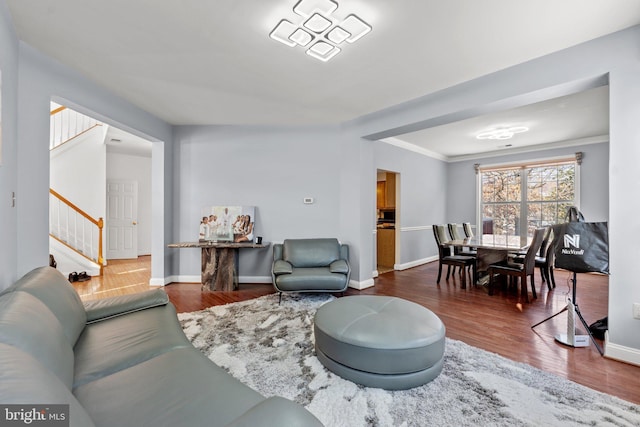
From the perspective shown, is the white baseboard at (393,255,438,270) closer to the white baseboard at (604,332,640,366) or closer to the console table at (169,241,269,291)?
the console table at (169,241,269,291)

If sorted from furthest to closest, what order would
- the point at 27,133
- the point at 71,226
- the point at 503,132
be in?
the point at 71,226
the point at 503,132
the point at 27,133

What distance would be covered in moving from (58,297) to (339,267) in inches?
106

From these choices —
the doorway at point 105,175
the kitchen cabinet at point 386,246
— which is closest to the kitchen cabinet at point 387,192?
the kitchen cabinet at point 386,246

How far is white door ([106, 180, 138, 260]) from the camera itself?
688 cm

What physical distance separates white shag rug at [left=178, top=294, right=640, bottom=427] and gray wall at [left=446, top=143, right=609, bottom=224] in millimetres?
5297

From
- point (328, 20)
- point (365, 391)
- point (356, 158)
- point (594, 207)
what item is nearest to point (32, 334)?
point (365, 391)

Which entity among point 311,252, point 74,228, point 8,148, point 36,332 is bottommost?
point 311,252

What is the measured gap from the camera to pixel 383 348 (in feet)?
5.78

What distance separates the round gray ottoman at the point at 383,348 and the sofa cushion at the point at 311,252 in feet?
6.15

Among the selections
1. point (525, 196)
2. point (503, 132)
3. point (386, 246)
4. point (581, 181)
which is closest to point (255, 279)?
point (386, 246)

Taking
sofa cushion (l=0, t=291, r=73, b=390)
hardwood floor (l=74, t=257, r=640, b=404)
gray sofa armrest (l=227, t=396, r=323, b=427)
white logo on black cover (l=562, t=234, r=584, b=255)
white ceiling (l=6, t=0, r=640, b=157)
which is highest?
white ceiling (l=6, t=0, r=640, b=157)

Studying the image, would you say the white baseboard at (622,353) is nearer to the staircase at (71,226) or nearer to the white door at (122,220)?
the staircase at (71,226)

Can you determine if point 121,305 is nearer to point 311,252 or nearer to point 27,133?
point 27,133

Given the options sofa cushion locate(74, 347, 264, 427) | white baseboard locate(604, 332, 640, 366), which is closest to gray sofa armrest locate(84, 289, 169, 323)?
sofa cushion locate(74, 347, 264, 427)
